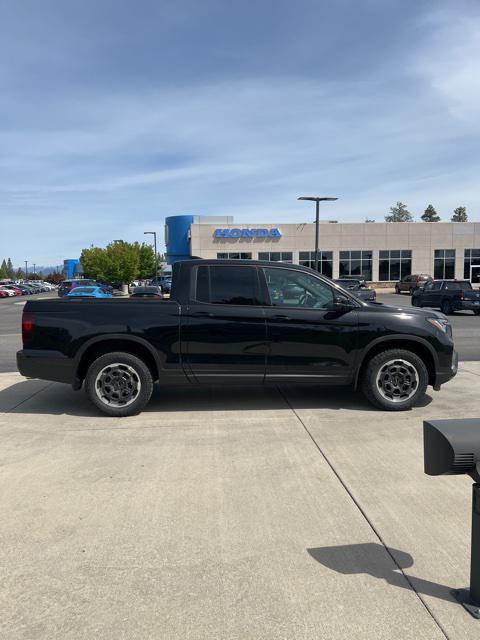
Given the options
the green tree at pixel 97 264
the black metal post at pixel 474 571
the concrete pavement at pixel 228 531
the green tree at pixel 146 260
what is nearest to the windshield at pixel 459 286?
the concrete pavement at pixel 228 531

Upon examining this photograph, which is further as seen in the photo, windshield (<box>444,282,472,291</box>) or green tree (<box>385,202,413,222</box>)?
green tree (<box>385,202,413,222</box>)

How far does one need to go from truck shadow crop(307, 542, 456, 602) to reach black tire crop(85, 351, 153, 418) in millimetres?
Answer: 3283

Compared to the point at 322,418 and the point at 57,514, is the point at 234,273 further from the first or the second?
the point at 57,514

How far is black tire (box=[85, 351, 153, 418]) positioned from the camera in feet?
19.2

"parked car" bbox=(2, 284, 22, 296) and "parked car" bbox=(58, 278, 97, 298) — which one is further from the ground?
"parked car" bbox=(58, 278, 97, 298)

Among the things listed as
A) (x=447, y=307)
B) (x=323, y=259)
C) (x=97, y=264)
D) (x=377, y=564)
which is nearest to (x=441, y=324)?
(x=377, y=564)

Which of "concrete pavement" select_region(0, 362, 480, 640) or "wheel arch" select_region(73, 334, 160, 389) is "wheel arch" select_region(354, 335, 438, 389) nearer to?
"concrete pavement" select_region(0, 362, 480, 640)

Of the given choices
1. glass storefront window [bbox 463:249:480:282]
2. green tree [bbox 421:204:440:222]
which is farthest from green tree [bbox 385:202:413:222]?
glass storefront window [bbox 463:249:480:282]

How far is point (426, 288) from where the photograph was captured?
2439cm

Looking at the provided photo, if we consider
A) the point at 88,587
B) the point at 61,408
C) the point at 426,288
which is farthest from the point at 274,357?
the point at 426,288

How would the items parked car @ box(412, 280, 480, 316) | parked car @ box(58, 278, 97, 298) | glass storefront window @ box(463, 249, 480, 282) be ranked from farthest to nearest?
1. glass storefront window @ box(463, 249, 480, 282)
2. parked car @ box(58, 278, 97, 298)
3. parked car @ box(412, 280, 480, 316)

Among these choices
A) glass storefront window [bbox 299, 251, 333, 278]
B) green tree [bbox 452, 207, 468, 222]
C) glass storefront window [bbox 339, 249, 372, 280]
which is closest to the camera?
glass storefront window [bbox 299, 251, 333, 278]

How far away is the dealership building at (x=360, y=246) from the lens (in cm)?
5100

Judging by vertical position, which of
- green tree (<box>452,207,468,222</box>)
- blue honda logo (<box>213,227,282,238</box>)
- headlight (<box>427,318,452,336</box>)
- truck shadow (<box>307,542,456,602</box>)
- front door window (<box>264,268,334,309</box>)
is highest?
green tree (<box>452,207,468,222</box>)
